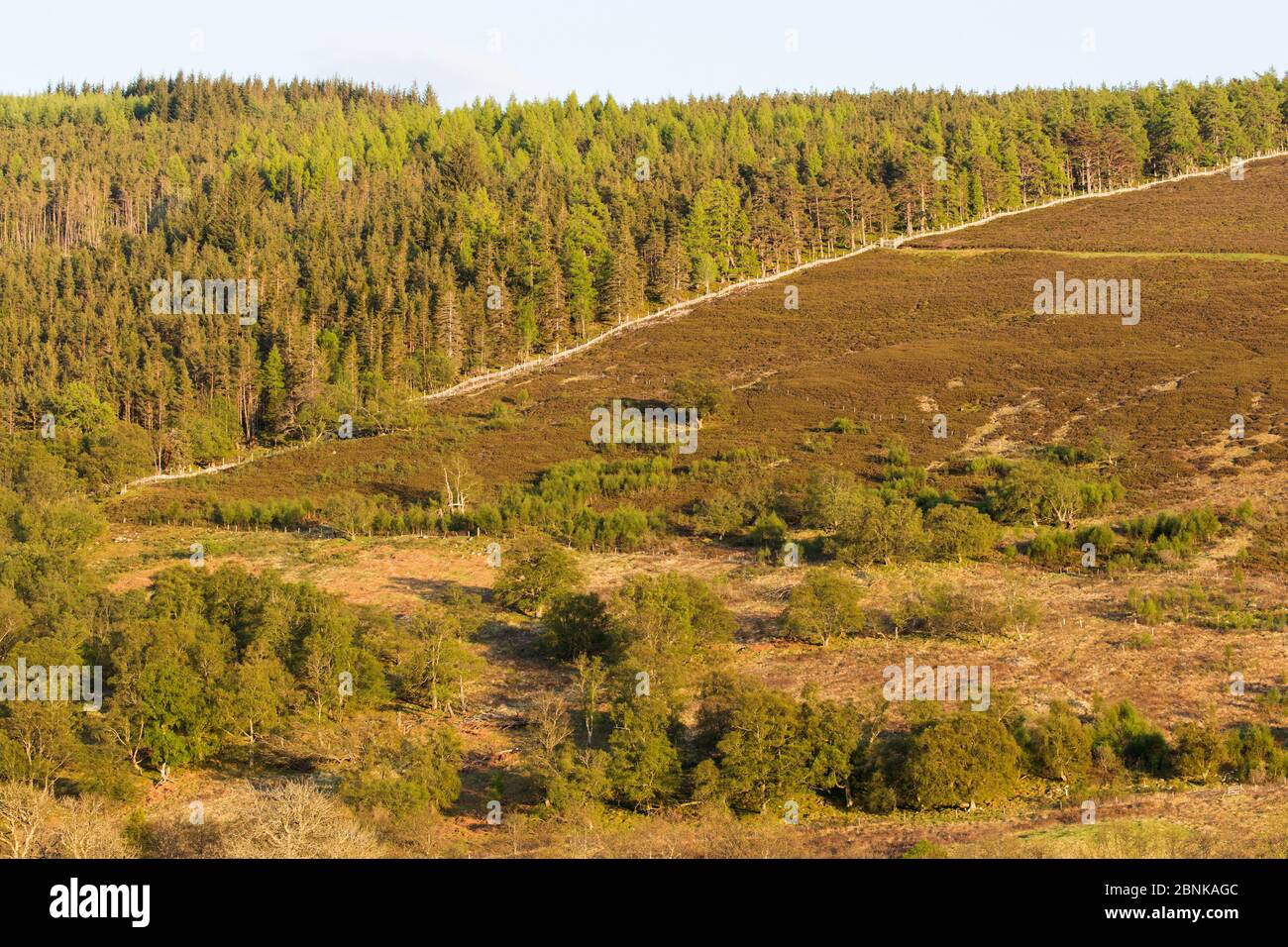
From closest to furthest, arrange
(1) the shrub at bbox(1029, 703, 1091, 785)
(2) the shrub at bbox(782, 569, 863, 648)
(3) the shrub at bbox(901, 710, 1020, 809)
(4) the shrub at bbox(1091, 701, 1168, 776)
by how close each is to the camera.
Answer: (3) the shrub at bbox(901, 710, 1020, 809), (1) the shrub at bbox(1029, 703, 1091, 785), (4) the shrub at bbox(1091, 701, 1168, 776), (2) the shrub at bbox(782, 569, 863, 648)

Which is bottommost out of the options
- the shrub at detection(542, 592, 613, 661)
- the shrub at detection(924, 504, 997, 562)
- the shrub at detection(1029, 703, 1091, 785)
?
the shrub at detection(1029, 703, 1091, 785)

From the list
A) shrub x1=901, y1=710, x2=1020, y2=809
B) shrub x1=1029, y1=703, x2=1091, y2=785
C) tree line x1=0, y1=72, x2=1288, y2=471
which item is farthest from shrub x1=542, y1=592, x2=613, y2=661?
tree line x1=0, y1=72, x2=1288, y2=471

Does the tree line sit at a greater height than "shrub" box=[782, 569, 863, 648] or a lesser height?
greater

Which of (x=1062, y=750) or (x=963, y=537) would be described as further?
(x=963, y=537)

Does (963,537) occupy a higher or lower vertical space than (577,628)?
higher

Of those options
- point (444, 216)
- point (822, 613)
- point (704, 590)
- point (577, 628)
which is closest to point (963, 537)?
point (822, 613)

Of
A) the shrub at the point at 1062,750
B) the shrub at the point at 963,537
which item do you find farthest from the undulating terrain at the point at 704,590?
the shrub at the point at 963,537

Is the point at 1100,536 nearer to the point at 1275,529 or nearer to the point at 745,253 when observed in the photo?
the point at 1275,529

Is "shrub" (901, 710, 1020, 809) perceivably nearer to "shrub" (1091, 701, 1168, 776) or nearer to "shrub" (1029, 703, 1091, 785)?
"shrub" (1029, 703, 1091, 785)

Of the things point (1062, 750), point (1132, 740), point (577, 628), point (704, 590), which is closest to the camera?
point (1062, 750)

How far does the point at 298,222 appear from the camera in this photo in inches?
4857

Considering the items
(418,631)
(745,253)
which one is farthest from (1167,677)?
(745,253)

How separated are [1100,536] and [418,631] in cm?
2589

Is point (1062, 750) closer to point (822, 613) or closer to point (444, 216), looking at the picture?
point (822, 613)
